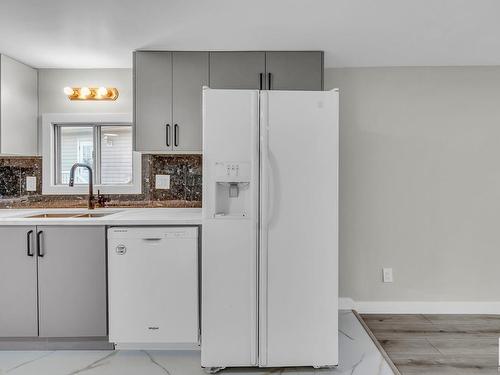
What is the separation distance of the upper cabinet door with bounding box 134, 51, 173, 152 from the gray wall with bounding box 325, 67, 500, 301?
4.44ft

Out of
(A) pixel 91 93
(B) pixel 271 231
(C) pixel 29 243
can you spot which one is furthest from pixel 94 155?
(B) pixel 271 231

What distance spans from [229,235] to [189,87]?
1223 millimetres

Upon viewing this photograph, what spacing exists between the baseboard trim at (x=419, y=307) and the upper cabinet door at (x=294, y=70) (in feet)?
5.95

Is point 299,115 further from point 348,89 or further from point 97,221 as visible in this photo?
point 97,221

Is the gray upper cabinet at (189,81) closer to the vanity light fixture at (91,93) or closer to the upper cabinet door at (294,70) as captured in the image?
the upper cabinet door at (294,70)

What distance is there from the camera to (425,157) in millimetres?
3033

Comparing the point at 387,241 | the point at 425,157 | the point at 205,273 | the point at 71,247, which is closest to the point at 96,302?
the point at 71,247

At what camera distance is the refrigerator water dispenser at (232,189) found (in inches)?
82.4

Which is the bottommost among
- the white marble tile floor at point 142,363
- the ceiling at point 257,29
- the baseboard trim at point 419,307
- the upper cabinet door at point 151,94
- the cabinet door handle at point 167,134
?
the white marble tile floor at point 142,363

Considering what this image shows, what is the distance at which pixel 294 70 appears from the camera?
8.72 ft

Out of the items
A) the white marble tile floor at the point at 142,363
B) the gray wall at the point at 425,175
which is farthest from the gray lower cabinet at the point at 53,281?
the gray wall at the point at 425,175

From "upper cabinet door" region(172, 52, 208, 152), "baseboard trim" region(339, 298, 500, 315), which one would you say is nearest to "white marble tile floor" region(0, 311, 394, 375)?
"baseboard trim" region(339, 298, 500, 315)

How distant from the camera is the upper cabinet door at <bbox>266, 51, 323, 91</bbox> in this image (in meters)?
2.65

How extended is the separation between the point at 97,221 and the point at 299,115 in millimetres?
1462
